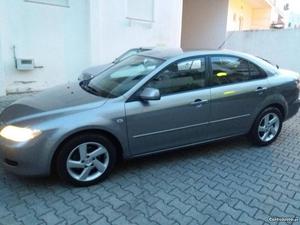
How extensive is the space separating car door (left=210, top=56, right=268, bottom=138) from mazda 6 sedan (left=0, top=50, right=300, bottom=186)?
14mm

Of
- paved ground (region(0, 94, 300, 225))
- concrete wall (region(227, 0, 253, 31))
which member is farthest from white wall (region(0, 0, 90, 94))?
concrete wall (region(227, 0, 253, 31))

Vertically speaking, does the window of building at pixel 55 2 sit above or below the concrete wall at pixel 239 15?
below

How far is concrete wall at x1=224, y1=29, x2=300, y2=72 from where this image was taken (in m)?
→ 12.4

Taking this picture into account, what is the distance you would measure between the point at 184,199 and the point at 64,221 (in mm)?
1245

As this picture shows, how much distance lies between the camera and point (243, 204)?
3.16m

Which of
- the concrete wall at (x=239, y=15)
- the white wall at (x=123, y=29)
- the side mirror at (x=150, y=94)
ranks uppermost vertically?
the concrete wall at (x=239, y=15)

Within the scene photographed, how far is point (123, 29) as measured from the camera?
961 centimetres

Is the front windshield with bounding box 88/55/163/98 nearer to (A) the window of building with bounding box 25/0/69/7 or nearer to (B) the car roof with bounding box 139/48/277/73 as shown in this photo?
(B) the car roof with bounding box 139/48/277/73

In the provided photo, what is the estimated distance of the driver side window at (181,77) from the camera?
3.76 meters

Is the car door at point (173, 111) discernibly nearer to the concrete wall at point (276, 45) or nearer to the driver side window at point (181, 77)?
the driver side window at point (181, 77)

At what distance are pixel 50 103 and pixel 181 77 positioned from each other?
5.49 ft

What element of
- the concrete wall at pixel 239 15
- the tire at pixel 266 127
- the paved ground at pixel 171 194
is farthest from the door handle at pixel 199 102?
the concrete wall at pixel 239 15

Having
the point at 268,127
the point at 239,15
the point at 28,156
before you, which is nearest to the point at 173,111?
the point at 28,156

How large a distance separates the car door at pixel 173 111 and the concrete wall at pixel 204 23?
1150 centimetres
